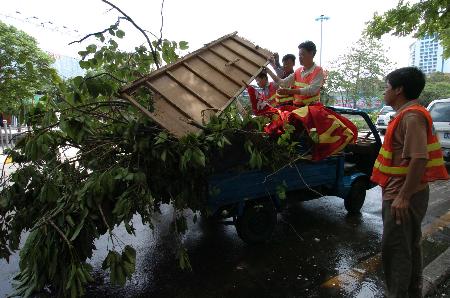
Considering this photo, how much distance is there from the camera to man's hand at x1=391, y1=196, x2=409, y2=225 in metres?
2.46

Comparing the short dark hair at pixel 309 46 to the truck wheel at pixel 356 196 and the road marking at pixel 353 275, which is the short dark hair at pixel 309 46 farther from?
the road marking at pixel 353 275

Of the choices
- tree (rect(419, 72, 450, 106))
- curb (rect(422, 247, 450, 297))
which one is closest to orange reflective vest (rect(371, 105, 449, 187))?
curb (rect(422, 247, 450, 297))

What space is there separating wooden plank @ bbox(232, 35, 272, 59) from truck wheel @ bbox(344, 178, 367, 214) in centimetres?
244

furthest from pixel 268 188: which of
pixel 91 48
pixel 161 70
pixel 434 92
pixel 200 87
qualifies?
pixel 434 92

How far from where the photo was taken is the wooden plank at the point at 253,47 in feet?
14.0

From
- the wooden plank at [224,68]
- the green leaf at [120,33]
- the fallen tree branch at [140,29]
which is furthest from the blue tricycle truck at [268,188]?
the green leaf at [120,33]

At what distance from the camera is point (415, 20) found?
9.27 meters

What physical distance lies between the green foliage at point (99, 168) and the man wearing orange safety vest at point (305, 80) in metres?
1.19

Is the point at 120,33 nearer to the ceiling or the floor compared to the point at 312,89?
nearer to the ceiling

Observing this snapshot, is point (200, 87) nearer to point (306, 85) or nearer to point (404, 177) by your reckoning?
point (306, 85)

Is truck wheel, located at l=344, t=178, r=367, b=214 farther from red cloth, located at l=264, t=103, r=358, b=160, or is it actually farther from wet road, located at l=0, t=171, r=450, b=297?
red cloth, located at l=264, t=103, r=358, b=160

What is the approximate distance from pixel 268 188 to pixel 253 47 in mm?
1714

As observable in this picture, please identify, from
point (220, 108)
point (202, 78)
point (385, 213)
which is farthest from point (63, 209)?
point (385, 213)

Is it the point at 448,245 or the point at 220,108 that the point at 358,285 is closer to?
the point at 448,245
